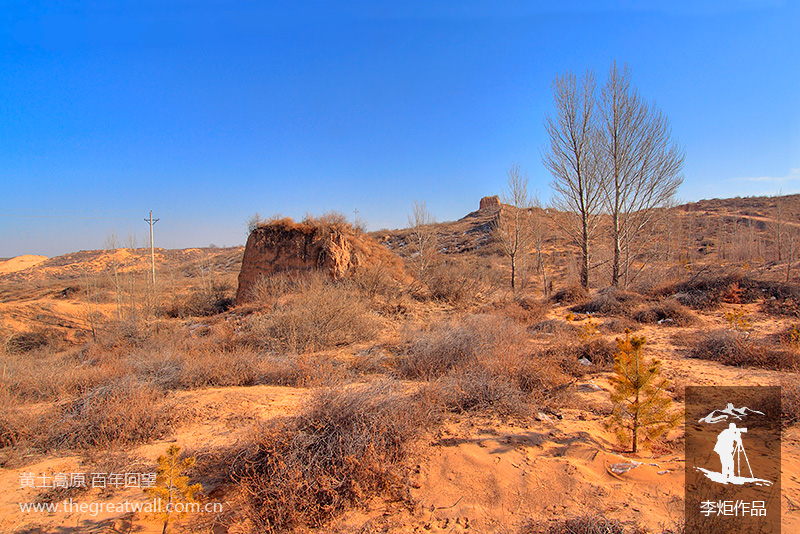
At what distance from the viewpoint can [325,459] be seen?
260 cm

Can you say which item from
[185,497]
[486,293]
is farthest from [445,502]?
[486,293]

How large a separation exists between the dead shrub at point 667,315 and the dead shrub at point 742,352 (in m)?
1.91

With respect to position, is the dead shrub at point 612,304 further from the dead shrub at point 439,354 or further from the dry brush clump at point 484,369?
the dead shrub at point 439,354

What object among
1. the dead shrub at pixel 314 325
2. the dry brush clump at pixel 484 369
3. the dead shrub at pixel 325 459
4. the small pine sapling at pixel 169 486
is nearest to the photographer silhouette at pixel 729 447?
the dry brush clump at pixel 484 369

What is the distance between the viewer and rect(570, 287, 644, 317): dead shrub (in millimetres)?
9375

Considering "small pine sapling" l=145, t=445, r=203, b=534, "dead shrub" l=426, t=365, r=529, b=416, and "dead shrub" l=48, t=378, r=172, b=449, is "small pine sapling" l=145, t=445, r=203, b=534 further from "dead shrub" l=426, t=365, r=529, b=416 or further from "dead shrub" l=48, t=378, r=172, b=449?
"dead shrub" l=426, t=365, r=529, b=416

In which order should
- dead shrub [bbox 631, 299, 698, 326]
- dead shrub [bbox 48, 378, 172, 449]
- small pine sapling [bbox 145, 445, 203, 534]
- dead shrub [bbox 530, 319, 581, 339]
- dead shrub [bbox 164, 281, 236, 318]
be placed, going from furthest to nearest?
dead shrub [bbox 164, 281, 236, 318], dead shrub [bbox 631, 299, 698, 326], dead shrub [bbox 530, 319, 581, 339], dead shrub [bbox 48, 378, 172, 449], small pine sapling [bbox 145, 445, 203, 534]

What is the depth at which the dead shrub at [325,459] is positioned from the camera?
2.32 meters

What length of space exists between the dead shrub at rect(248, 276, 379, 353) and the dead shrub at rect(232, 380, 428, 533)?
145 inches

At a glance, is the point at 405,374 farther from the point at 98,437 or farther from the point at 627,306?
the point at 627,306

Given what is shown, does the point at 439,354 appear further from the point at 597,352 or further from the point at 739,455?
the point at 739,455

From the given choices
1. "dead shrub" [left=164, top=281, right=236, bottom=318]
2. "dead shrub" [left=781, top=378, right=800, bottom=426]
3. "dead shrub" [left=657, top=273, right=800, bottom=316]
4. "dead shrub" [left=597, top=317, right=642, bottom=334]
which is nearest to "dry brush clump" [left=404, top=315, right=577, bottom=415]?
"dead shrub" [left=781, top=378, right=800, bottom=426]

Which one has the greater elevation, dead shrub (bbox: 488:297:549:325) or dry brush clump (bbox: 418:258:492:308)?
dry brush clump (bbox: 418:258:492:308)

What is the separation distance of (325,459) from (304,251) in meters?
10.6
